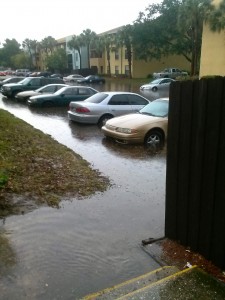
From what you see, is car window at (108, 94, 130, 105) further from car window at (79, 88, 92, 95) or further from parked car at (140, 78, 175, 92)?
parked car at (140, 78, 175, 92)

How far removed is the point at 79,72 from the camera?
2781 inches

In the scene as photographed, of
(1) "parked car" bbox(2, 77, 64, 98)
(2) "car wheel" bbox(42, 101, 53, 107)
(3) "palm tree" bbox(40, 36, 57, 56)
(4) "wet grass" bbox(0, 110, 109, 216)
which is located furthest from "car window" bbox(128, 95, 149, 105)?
(3) "palm tree" bbox(40, 36, 57, 56)

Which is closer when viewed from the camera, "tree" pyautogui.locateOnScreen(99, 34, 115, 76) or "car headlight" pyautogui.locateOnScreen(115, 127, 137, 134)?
"car headlight" pyautogui.locateOnScreen(115, 127, 137, 134)

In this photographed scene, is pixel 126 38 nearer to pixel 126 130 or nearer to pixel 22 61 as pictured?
pixel 126 130

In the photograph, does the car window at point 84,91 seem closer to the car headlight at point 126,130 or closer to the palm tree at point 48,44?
the car headlight at point 126,130

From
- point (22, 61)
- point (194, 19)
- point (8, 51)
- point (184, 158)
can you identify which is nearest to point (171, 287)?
point (184, 158)

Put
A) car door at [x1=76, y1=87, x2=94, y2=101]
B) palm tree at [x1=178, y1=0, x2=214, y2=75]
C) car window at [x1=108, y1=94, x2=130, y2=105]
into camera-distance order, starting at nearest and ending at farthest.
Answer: car window at [x1=108, y1=94, x2=130, y2=105] < car door at [x1=76, y1=87, x2=94, y2=101] < palm tree at [x1=178, y1=0, x2=214, y2=75]

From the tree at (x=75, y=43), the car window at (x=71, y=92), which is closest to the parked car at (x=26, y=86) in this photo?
the car window at (x=71, y=92)

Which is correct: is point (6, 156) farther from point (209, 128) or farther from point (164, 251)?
point (209, 128)

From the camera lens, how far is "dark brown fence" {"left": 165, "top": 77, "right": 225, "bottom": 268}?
374cm

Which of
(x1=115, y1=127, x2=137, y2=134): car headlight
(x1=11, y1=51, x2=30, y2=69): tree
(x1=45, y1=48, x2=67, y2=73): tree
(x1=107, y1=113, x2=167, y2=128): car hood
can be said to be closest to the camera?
Answer: (x1=115, y1=127, x2=137, y2=134): car headlight

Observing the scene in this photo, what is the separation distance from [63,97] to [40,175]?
12984 mm

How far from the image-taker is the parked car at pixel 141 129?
35.1ft

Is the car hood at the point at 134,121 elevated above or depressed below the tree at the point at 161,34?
below
